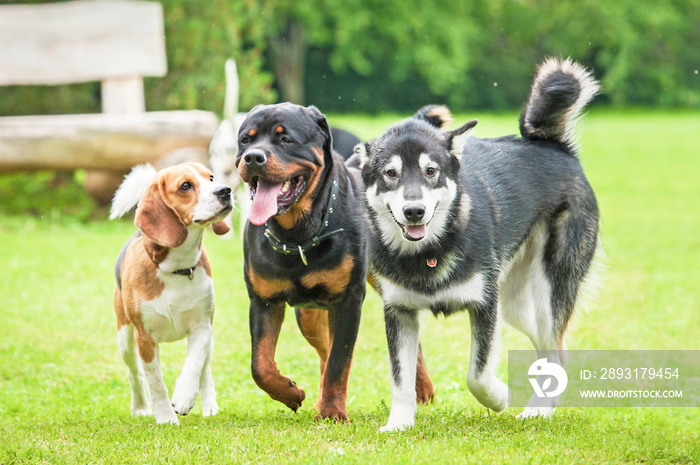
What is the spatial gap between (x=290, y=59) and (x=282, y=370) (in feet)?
94.6

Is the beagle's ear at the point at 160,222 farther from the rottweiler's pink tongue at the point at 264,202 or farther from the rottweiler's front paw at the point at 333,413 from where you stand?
the rottweiler's front paw at the point at 333,413

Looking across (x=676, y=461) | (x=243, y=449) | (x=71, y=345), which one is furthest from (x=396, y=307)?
(x=71, y=345)

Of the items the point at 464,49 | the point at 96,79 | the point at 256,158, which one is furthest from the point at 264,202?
the point at 464,49

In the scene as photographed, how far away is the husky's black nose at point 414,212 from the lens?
4.53 m

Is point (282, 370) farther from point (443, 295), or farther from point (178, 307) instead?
point (443, 295)

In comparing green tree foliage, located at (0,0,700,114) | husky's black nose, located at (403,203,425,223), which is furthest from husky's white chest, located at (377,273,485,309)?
green tree foliage, located at (0,0,700,114)

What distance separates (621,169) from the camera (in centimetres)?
2180

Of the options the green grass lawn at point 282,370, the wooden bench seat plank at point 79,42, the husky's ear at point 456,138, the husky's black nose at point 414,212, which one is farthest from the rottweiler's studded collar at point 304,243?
the wooden bench seat plank at point 79,42

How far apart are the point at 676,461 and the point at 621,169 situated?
18242 millimetres

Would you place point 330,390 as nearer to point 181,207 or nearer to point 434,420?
point 434,420

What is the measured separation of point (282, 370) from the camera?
7.11 metres

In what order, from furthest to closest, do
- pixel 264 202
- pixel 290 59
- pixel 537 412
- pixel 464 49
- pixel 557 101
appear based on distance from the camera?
pixel 464 49
pixel 290 59
pixel 557 101
pixel 537 412
pixel 264 202

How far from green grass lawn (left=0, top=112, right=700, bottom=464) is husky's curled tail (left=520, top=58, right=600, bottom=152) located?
106cm

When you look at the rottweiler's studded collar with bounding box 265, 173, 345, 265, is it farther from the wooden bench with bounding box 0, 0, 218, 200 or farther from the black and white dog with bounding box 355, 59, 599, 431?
the wooden bench with bounding box 0, 0, 218, 200
